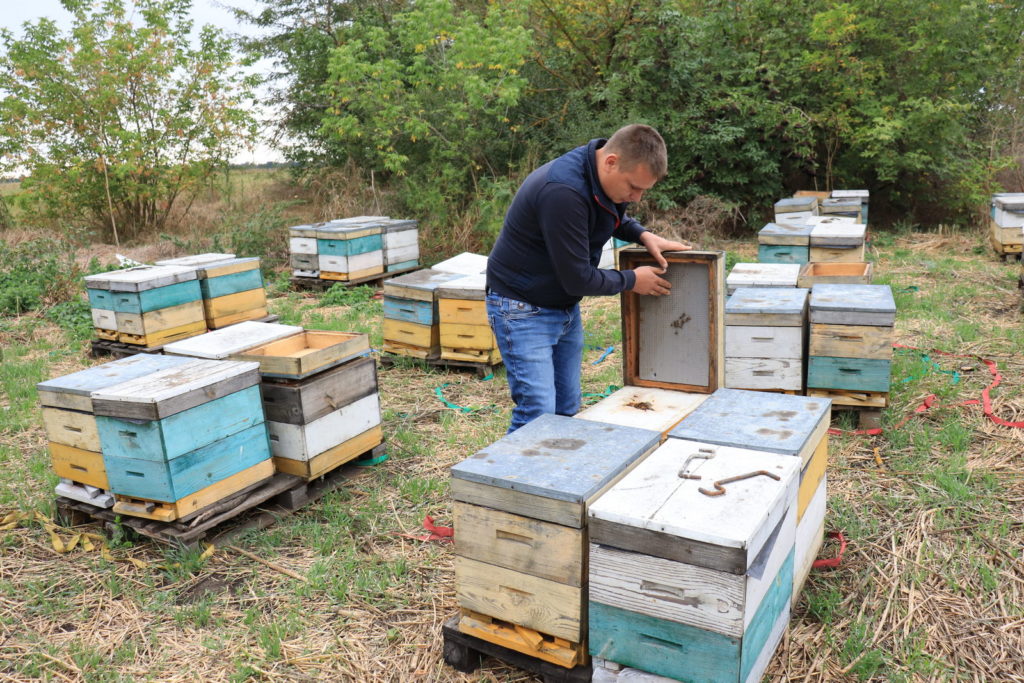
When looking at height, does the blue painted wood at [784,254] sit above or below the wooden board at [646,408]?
above

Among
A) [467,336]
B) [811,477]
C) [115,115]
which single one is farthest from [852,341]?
[115,115]

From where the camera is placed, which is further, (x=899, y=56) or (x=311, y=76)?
(x=311, y=76)

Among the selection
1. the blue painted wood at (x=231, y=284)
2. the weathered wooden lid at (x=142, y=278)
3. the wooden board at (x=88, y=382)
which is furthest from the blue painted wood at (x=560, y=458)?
the blue painted wood at (x=231, y=284)

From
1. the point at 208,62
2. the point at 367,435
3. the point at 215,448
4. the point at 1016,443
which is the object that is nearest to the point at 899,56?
the point at 1016,443

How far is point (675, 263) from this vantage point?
3484mm

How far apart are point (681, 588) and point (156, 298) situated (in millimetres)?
5717

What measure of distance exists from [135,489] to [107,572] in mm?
391

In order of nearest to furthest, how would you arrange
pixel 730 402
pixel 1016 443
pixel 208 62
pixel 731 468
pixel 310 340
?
pixel 731 468 → pixel 730 402 → pixel 1016 443 → pixel 310 340 → pixel 208 62

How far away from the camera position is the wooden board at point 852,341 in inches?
183

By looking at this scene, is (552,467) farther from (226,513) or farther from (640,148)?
(226,513)

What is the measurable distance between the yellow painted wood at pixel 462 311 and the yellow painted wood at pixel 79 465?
3005 mm

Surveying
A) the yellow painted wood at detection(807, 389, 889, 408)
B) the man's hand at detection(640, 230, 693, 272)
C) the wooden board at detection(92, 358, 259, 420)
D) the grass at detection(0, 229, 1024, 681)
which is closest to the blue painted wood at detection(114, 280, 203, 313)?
the grass at detection(0, 229, 1024, 681)

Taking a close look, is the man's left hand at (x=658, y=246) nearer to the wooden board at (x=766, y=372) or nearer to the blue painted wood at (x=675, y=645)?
the blue painted wood at (x=675, y=645)

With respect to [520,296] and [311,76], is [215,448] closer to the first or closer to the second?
[520,296]
